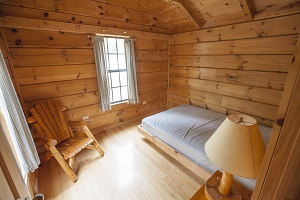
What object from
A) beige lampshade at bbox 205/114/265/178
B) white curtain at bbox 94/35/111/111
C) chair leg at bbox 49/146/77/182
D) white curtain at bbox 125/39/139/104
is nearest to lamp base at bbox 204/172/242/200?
beige lampshade at bbox 205/114/265/178

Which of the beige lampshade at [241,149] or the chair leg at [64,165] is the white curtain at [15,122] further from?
the beige lampshade at [241,149]

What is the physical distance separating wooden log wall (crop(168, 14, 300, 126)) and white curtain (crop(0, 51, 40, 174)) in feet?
9.63

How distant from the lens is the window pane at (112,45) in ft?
8.94

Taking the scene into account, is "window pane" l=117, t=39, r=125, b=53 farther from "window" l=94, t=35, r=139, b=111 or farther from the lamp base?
the lamp base

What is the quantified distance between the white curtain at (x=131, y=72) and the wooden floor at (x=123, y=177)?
1088mm

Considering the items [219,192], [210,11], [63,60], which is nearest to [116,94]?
[63,60]

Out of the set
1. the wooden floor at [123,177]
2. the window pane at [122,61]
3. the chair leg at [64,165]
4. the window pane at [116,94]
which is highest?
the window pane at [122,61]

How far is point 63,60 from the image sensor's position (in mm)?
2246

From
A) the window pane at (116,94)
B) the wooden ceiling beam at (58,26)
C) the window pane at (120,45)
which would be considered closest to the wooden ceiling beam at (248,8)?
the wooden ceiling beam at (58,26)

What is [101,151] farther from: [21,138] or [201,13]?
[201,13]

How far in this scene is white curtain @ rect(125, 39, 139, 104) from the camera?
2.79 meters

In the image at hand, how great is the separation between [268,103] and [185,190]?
181 centimetres

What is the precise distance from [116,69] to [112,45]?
1.55 feet

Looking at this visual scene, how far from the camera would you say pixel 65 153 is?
72.2 inches
